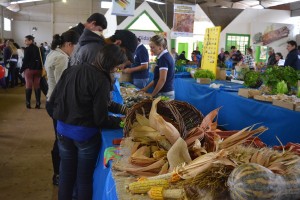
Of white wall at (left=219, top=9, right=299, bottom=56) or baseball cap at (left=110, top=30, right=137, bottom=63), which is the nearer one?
baseball cap at (left=110, top=30, right=137, bottom=63)

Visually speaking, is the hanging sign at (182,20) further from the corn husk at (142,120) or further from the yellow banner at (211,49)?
the corn husk at (142,120)

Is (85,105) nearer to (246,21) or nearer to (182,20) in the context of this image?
(182,20)

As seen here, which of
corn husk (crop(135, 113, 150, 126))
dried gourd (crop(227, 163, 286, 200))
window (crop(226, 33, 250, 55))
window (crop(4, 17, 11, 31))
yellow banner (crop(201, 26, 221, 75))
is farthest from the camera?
window (crop(4, 17, 11, 31))

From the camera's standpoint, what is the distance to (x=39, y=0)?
2209 cm

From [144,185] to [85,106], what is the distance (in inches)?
39.2

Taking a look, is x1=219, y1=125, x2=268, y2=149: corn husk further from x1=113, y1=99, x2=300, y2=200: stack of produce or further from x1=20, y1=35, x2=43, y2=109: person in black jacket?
x1=20, y1=35, x2=43, y2=109: person in black jacket

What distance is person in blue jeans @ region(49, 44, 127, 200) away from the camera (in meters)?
1.95

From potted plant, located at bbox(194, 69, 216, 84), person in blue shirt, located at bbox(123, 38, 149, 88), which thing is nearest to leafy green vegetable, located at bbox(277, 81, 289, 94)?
potted plant, located at bbox(194, 69, 216, 84)

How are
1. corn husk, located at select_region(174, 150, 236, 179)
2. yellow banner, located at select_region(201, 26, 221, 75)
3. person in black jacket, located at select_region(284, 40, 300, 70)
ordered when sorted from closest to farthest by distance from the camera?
corn husk, located at select_region(174, 150, 236, 179)
yellow banner, located at select_region(201, 26, 221, 75)
person in black jacket, located at select_region(284, 40, 300, 70)

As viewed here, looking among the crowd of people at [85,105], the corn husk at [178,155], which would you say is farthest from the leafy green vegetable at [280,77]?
the corn husk at [178,155]

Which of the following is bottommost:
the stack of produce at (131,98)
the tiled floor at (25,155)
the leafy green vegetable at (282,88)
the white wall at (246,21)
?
the tiled floor at (25,155)

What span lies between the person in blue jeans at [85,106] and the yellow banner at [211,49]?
4493mm

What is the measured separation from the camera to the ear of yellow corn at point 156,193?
3.42 feet

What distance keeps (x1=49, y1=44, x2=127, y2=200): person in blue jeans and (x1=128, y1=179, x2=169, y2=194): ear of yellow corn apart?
2.94 ft
